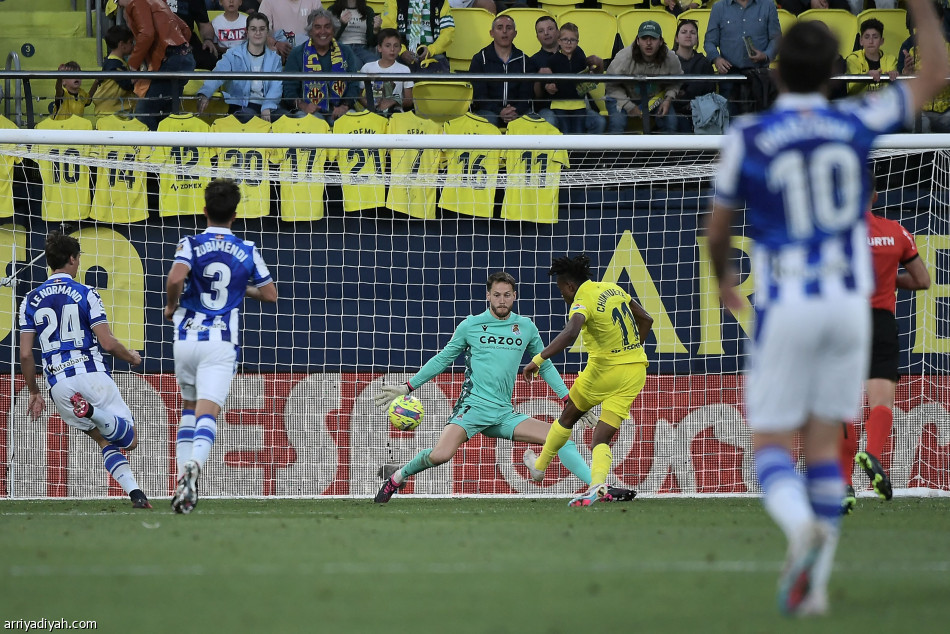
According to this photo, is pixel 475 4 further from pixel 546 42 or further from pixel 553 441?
pixel 553 441

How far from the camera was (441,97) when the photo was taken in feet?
41.5

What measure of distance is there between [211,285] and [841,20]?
1012cm

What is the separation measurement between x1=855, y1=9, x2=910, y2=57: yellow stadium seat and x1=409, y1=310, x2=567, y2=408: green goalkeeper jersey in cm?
715

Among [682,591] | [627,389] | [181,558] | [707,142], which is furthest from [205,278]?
[707,142]

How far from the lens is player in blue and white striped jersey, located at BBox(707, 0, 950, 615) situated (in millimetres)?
3508

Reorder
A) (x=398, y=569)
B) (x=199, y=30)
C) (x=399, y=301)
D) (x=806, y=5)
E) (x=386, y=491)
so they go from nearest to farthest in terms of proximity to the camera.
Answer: (x=398, y=569) < (x=386, y=491) < (x=399, y=301) < (x=199, y=30) < (x=806, y=5)

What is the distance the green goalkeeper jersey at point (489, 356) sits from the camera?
9.62 meters

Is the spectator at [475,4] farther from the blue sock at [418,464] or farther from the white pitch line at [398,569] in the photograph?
the white pitch line at [398,569]

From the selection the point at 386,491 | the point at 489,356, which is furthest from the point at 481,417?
the point at 386,491

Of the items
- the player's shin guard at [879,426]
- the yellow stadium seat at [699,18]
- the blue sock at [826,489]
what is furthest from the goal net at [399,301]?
the blue sock at [826,489]

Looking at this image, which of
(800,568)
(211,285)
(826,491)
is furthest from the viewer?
(211,285)

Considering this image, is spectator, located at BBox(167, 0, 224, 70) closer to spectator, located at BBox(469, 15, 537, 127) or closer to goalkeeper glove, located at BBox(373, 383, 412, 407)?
spectator, located at BBox(469, 15, 537, 127)

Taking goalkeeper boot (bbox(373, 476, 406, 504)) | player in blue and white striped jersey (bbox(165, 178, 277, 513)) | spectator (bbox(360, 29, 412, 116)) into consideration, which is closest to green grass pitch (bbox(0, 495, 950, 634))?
player in blue and white striped jersey (bbox(165, 178, 277, 513))

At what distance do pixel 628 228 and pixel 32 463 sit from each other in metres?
6.41
